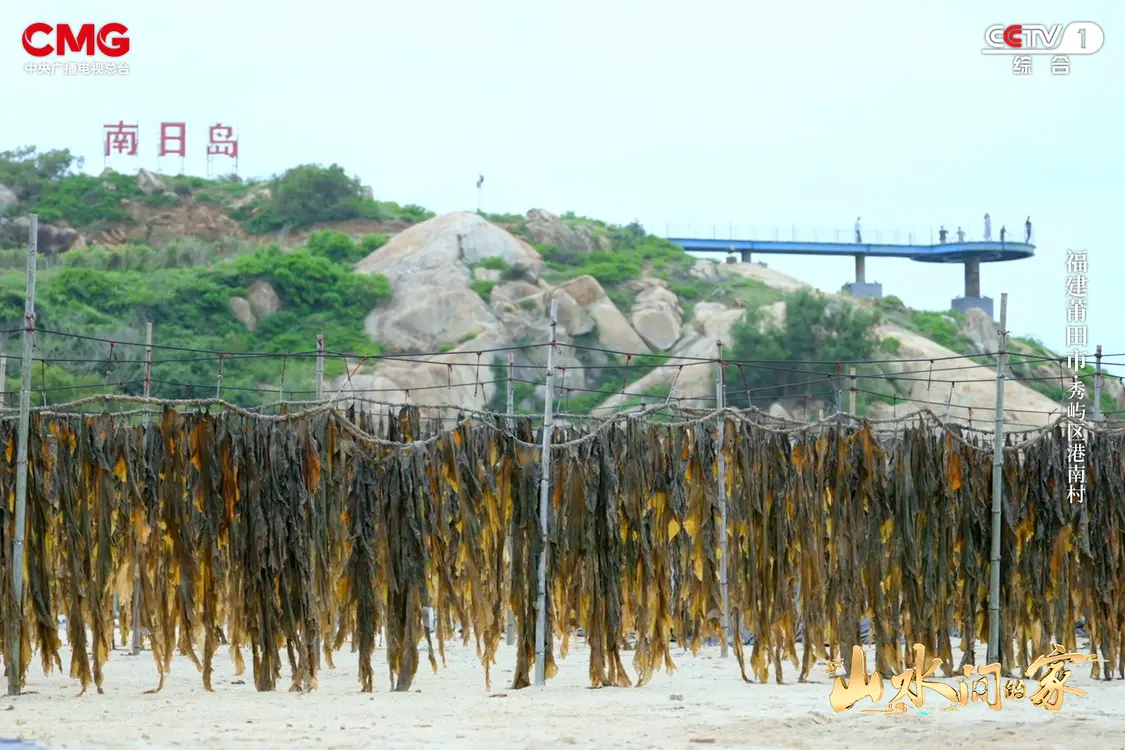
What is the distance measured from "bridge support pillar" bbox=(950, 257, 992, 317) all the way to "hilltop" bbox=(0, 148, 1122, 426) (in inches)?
39.8

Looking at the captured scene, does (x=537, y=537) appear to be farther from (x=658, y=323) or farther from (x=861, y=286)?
(x=861, y=286)

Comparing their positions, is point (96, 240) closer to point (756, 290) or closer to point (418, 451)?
point (756, 290)

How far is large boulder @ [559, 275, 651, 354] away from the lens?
32.5 meters

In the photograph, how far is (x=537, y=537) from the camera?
27.3 feet

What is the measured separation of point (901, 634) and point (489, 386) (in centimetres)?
2146

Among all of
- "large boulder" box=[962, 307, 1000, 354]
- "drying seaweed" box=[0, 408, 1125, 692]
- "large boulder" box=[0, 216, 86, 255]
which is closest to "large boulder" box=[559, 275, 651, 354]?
"large boulder" box=[962, 307, 1000, 354]

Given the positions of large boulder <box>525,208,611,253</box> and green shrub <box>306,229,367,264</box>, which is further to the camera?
large boulder <box>525,208,611,253</box>

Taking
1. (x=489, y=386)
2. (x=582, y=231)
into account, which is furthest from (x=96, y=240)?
(x=489, y=386)

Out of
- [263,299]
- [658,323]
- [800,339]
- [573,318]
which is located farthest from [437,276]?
[800,339]

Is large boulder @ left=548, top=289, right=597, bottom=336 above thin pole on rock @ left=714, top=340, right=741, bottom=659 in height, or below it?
above

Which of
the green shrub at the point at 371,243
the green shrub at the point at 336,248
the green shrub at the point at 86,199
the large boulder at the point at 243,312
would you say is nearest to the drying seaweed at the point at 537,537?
the large boulder at the point at 243,312

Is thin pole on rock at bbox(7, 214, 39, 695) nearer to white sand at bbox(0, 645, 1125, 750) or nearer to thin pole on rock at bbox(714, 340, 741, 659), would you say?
white sand at bbox(0, 645, 1125, 750)

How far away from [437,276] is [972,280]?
17108 millimetres

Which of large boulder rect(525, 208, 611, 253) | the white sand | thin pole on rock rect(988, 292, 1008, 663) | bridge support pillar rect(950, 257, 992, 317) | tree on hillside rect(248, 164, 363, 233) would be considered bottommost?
the white sand
